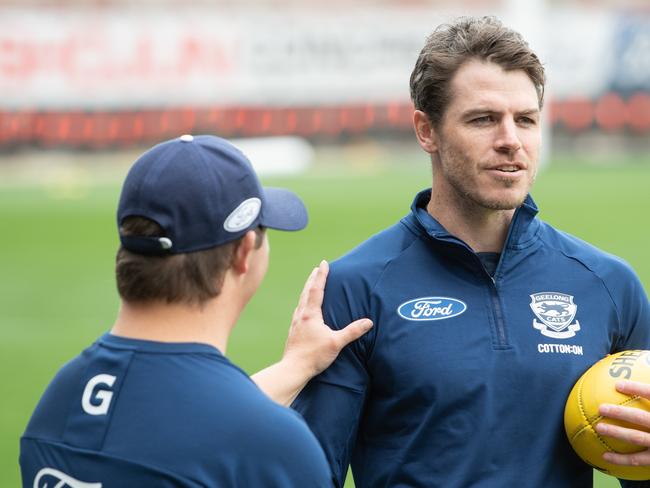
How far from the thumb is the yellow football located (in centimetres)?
64

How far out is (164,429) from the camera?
8.70 ft

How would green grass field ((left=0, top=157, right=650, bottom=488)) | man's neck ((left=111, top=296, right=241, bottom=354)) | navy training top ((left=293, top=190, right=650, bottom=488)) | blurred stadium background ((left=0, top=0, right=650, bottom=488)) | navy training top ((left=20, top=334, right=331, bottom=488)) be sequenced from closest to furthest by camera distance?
navy training top ((left=20, top=334, right=331, bottom=488)), man's neck ((left=111, top=296, right=241, bottom=354)), navy training top ((left=293, top=190, right=650, bottom=488)), green grass field ((left=0, top=157, right=650, bottom=488)), blurred stadium background ((left=0, top=0, right=650, bottom=488))

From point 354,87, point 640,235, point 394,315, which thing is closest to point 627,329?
point 394,315

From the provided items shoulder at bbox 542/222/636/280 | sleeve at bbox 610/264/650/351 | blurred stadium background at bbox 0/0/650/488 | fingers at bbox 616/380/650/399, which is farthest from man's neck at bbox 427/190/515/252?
blurred stadium background at bbox 0/0/650/488

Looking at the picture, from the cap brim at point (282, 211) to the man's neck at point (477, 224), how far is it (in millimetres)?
835

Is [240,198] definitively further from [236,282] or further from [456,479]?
[456,479]

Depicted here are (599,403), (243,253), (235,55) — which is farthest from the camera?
(235,55)

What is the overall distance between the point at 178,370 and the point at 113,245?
49.4 ft

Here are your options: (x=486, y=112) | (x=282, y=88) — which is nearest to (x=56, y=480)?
(x=486, y=112)

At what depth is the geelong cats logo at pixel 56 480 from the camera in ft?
8.76

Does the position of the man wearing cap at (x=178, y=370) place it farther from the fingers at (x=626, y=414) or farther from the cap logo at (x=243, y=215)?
the fingers at (x=626, y=414)

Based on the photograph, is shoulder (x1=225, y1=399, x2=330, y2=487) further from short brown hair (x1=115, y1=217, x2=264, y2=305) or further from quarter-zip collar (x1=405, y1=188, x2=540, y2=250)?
quarter-zip collar (x1=405, y1=188, x2=540, y2=250)

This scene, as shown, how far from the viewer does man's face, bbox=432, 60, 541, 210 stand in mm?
3758

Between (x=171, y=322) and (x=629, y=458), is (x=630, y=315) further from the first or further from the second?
(x=171, y=322)
